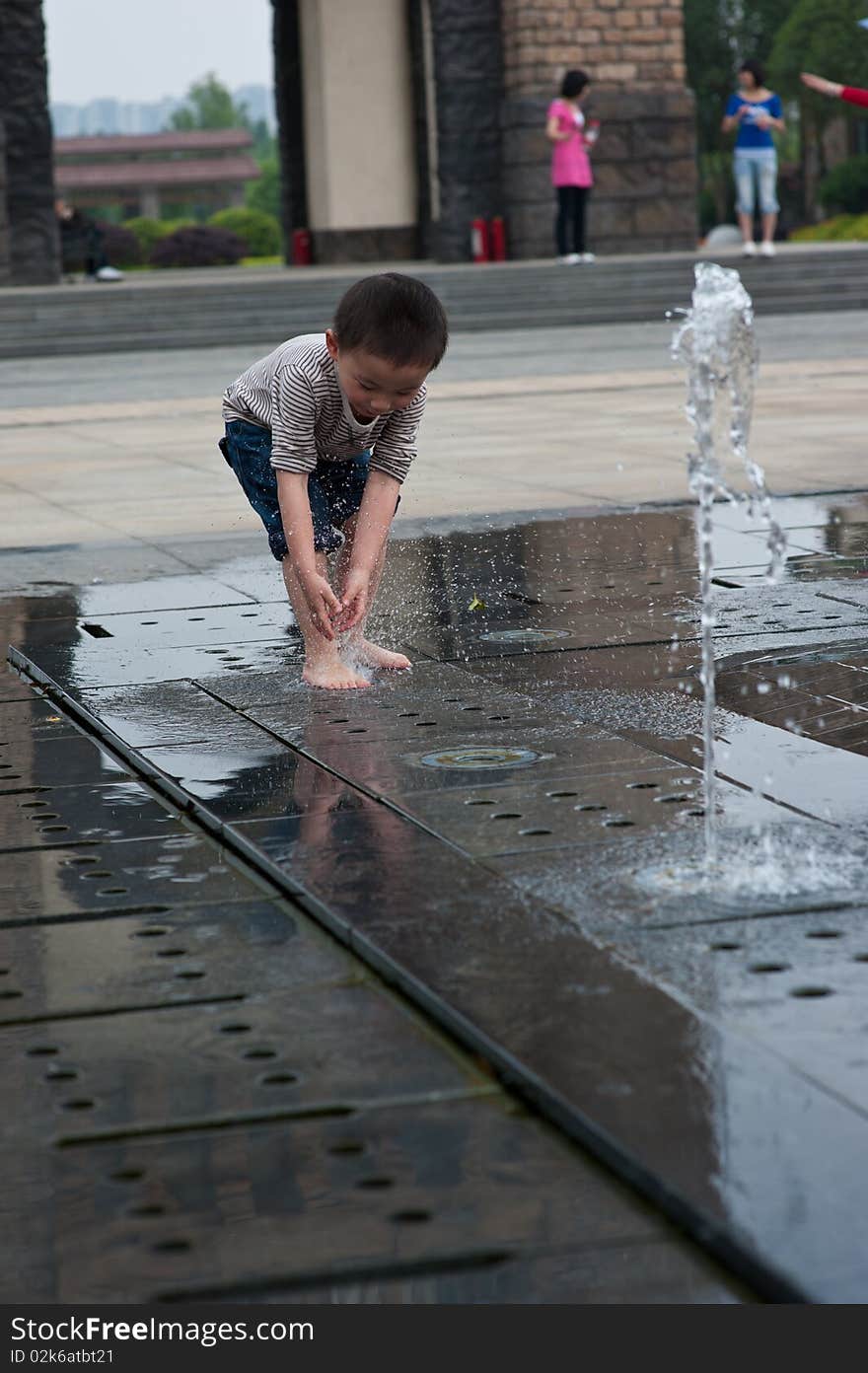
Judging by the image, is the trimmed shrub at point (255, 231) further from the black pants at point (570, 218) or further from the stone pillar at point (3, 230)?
the black pants at point (570, 218)

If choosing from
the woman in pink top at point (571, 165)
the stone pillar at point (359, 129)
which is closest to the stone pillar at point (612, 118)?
the woman in pink top at point (571, 165)

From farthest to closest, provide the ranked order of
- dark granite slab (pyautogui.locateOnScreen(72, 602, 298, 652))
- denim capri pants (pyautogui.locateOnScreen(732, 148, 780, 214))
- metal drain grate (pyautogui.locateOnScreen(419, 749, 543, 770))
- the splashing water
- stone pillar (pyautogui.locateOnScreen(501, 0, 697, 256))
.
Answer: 1. stone pillar (pyautogui.locateOnScreen(501, 0, 697, 256))
2. denim capri pants (pyautogui.locateOnScreen(732, 148, 780, 214))
3. dark granite slab (pyautogui.locateOnScreen(72, 602, 298, 652))
4. metal drain grate (pyautogui.locateOnScreen(419, 749, 543, 770))
5. the splashing water

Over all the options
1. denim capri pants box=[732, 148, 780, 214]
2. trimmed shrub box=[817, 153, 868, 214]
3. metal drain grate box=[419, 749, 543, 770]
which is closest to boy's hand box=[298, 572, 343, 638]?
metal drain grate box=[419, 749, 543, 770]

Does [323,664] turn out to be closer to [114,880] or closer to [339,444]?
[339,444]

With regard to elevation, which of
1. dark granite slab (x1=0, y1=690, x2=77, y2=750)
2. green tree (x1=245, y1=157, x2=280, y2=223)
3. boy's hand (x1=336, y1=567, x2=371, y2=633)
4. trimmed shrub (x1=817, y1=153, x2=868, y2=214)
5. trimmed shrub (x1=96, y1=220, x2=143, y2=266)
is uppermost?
green tree (x1=245, y1=157, x2=280, y2=223)

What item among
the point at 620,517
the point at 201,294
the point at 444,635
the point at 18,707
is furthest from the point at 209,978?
the point at 201,294

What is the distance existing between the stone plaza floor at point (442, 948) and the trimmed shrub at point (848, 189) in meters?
42.5

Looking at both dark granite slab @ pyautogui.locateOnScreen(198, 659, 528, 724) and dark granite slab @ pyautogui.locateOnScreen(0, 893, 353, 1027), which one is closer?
dark granite slab @ pyautogui.locateOnScreen(0, 893, 353, 1027)

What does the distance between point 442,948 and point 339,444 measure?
2.28m

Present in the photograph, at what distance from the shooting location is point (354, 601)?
4.63 metres

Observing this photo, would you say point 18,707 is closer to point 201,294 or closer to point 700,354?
point 700,354

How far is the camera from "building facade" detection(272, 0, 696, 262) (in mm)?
23500

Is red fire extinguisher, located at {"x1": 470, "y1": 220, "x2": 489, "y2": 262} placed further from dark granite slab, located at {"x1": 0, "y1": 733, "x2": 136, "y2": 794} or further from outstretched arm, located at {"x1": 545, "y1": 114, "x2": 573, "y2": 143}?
dark granite slab, located at {"x1": 0, "y1": 733, "x2": 136, "y2": 794}

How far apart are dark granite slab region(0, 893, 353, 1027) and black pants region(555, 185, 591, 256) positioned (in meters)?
19.7
